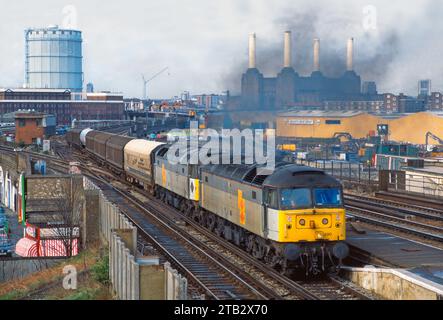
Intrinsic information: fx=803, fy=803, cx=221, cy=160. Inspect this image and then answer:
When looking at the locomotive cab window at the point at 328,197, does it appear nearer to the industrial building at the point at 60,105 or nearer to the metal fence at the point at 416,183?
the metal fence at the point at 416,183

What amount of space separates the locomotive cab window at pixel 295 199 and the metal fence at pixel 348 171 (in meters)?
32.3

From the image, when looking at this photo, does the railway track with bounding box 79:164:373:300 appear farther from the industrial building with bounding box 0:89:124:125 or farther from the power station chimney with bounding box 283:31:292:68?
the industrial building with bounding box 0:89:124:125

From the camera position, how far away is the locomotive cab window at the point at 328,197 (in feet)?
77.2

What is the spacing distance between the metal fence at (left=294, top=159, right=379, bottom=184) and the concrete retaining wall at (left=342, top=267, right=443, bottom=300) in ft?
107

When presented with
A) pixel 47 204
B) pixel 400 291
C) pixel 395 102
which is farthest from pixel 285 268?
pixel 395 102

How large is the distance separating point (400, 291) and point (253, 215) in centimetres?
625

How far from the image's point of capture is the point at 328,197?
23656 millimetres

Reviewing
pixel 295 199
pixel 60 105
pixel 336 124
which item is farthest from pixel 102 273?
pixel 60 105

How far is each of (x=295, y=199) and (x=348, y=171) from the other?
4934 centimetres

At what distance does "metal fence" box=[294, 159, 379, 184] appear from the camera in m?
59.0

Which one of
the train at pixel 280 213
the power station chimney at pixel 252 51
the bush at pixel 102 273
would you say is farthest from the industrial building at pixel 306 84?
the bush at pixel 102 273

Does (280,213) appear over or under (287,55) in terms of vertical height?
under

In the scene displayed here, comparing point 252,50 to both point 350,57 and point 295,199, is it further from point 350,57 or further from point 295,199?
point 295,199
